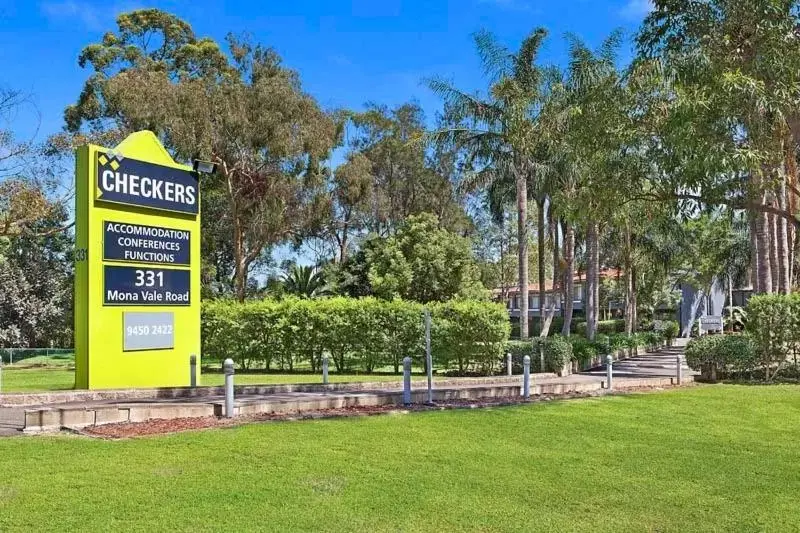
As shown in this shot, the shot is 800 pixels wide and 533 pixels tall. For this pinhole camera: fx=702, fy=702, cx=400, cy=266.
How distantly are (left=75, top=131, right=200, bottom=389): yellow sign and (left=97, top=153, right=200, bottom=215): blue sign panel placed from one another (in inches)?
0.8

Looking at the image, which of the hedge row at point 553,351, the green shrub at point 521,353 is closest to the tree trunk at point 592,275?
the hedge row at point 553,351

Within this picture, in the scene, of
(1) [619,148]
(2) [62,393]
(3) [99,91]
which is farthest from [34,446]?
(3) [99,91]

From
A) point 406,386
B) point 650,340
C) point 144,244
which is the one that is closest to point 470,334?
point 406,386

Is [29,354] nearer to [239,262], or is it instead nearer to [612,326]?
[239,262]

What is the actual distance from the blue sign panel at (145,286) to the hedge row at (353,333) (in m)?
8.16

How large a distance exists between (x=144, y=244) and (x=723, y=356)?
15120 millimetres

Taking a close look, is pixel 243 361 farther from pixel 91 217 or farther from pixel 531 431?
pixel 531 431

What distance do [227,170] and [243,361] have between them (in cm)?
1224

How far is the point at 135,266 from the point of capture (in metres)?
14.6

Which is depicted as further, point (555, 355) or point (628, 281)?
point (628, 281)

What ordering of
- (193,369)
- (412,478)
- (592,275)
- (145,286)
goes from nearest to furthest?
(412,478) → (145,286) → (193,369) → (592,275)

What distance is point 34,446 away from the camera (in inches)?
322

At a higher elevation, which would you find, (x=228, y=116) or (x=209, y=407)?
(x=228, y=116)

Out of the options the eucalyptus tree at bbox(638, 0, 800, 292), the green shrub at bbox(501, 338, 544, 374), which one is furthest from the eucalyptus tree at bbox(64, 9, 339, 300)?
the eucalyptus tree at bbox(638, 0, 800, 292)
